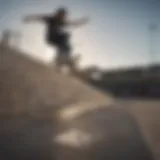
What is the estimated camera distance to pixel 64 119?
13.6ft

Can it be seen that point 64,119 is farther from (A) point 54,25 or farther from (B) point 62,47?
(A) point 54,25

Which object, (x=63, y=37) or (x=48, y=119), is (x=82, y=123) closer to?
(x=48, y=119)

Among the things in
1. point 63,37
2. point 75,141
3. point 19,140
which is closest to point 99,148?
point 75,141

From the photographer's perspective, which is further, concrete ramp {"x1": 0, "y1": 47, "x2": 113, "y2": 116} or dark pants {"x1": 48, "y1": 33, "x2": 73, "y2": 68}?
concrete ramp {"x1": 0, "y1": 47, "x2": 113, "y2": 116}

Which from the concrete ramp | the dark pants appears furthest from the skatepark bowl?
the dark pants

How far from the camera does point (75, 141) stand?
3.41 meters

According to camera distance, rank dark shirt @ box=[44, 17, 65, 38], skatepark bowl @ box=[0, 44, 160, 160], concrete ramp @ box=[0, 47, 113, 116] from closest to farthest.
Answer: skatepark bowl @ box=[0, 44, 160, 160] < dark shirt @ box=[44, 17, 65, 38] < concrete ramp @ box=[0, 47, 113, 116]

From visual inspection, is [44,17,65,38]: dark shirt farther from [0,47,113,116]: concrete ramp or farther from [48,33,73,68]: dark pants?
[0,47,113,116]: concrete ramp

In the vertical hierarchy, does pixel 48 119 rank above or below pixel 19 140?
above

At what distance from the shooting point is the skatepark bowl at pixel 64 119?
3186mm

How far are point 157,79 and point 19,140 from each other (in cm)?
179

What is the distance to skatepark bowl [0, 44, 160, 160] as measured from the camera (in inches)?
125

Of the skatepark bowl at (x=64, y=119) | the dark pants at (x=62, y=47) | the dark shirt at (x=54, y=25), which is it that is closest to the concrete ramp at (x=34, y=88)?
the skatepark bowl at (x=64, y=119)

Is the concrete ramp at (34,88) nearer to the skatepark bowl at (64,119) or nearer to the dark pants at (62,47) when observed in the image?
the skatepark bowl at (64,119)
